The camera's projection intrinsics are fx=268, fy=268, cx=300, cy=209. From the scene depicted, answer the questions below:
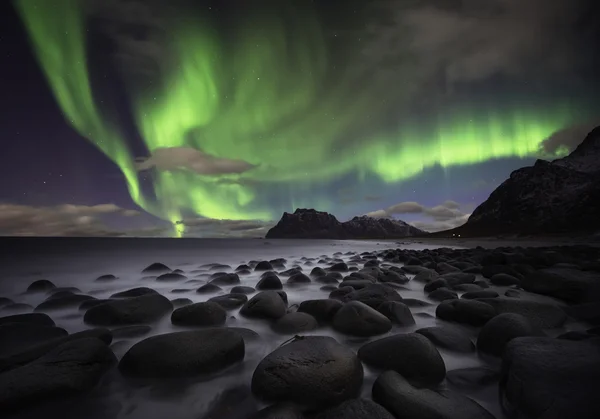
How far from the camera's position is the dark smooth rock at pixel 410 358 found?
208 cm

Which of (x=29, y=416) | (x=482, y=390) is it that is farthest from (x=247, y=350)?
(x=482, y=390)

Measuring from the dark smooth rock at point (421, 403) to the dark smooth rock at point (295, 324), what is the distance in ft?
5.01

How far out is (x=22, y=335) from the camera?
2736 millimetres

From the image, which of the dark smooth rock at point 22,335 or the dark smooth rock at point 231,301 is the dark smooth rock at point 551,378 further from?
the dark smooth rock at point 22,335

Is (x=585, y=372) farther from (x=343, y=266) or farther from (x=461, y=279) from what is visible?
(x=343, y=266)

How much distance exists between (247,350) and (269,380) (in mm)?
912

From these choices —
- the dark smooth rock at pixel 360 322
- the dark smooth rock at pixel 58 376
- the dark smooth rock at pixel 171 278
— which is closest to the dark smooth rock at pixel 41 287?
the dark smooth rock at pixel 171 278

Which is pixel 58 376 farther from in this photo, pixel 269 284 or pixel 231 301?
pixel 269 284

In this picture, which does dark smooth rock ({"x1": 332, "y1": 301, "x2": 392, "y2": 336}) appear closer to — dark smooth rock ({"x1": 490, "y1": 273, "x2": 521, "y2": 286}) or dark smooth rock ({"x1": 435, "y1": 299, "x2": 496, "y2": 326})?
dark smooth rock ({"x1": 435, "y1": 299, "x2": 496, "y2": 326})

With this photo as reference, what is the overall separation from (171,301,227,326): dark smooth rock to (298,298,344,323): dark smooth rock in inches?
44.1

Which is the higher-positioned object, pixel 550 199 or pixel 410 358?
pixel 550 199

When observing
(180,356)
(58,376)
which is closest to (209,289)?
(180,356)

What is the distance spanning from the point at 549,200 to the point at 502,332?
58.9m

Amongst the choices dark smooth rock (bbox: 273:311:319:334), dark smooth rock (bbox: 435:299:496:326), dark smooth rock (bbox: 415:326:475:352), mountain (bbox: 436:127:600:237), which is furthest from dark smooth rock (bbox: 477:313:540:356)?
mountain (bbox: 436:127:600:237)
